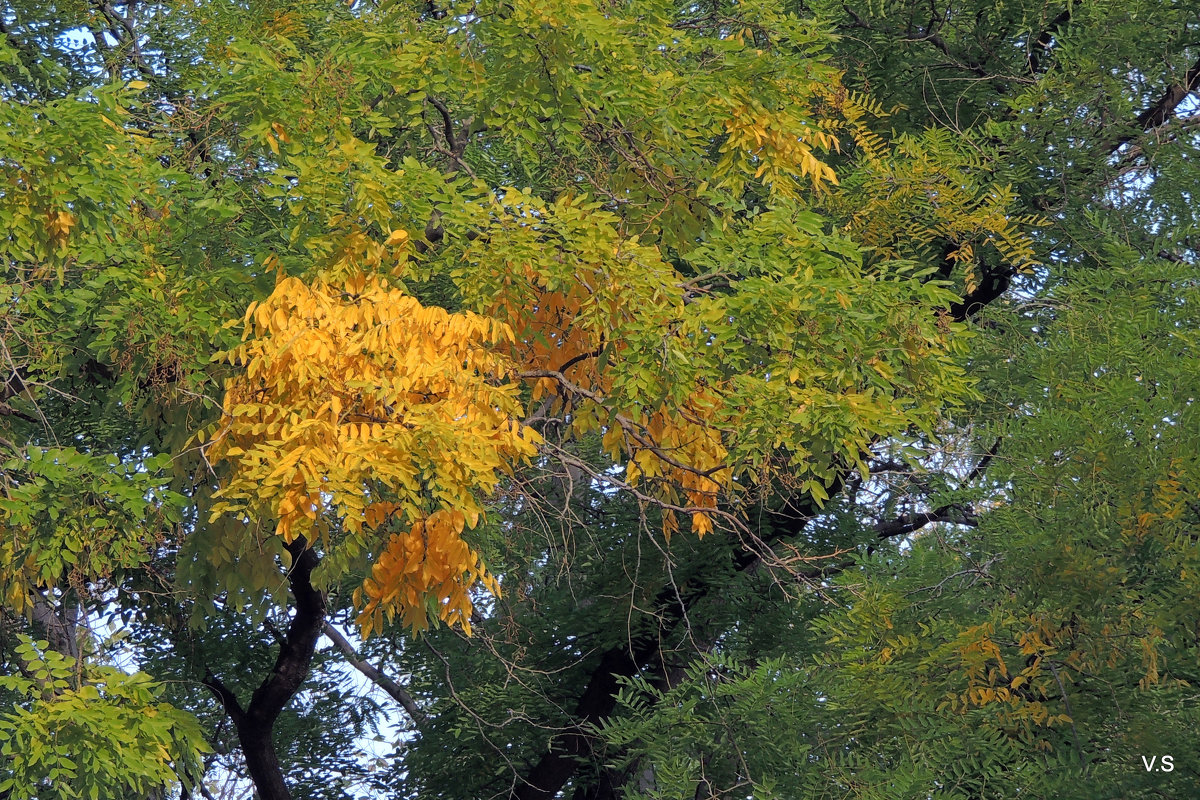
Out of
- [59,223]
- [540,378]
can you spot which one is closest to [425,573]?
[540,378]

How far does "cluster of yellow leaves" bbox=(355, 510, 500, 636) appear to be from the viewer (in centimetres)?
703

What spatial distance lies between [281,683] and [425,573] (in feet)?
13.2

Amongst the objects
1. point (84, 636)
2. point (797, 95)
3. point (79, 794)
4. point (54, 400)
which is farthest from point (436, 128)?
point (79, 794)

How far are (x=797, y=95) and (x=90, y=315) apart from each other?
425 centimetres

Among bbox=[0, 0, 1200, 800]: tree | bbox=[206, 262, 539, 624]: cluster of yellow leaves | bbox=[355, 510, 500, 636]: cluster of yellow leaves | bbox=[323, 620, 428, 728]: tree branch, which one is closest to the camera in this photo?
bbox=[206, 262, 539, 624]: cluster of yellow leaves

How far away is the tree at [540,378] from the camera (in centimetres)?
723

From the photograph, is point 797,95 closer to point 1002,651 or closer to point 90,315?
point 1002,651

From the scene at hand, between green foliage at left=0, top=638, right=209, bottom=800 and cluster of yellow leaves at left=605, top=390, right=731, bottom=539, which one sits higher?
cluster of yellow leaves at left=605, top=390, right=731, bottom=539

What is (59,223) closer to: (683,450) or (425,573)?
(425,573)

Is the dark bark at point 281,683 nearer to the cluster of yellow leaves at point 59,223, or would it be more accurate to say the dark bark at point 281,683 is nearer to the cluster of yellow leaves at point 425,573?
the cluster of yellow leaves at point 425,573

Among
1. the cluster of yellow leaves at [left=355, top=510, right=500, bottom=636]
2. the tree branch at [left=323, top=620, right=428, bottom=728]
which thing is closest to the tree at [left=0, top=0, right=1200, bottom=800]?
the cluster of yellow leaves at [left=355, top=510, right=500, bottom=636]

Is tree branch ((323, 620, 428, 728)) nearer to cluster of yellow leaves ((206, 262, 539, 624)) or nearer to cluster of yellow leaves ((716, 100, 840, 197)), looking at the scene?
cluster of yellow leaves ((716, 100, 840, 197))

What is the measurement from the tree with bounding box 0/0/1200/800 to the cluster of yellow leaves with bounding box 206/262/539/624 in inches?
0.8

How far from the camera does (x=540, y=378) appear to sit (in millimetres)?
8242
